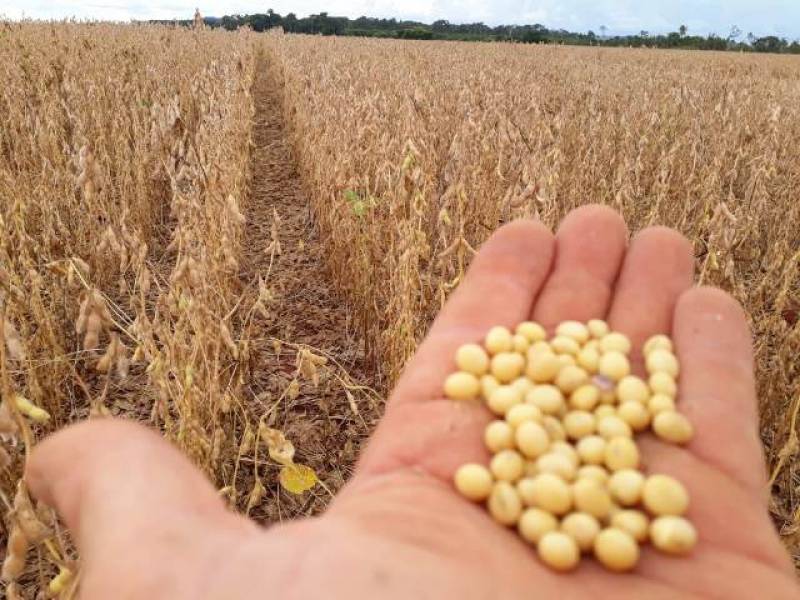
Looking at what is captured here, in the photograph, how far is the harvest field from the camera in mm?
1957

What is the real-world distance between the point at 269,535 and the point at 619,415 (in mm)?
842

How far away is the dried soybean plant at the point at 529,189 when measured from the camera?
2.53 meters

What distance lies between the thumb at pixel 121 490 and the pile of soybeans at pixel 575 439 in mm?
533

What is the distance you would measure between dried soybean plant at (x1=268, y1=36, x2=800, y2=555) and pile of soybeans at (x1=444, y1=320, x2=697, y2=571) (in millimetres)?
508

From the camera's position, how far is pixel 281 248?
430 centimetres

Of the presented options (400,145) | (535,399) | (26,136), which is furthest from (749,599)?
(26,136)

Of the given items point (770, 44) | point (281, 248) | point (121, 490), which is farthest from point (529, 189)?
point (770, 44)

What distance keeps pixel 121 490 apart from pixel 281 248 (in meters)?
3.27

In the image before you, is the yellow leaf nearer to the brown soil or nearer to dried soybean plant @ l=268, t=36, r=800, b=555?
the brown soil

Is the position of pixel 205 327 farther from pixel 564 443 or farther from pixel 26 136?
pixel 26 136

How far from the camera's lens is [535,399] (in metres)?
1.51

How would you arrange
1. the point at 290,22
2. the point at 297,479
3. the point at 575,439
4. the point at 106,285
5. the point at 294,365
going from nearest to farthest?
the point at 575,439 → the point at 297,479 → the point at 294,365 → the point at 106,285 → the point at 290,22

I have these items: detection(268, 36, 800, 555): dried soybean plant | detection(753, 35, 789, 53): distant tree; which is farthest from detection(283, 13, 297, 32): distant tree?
detection(268, 36, 800, 555): dried soybean plant

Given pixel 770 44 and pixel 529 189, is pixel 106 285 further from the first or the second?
pixel 770 44
